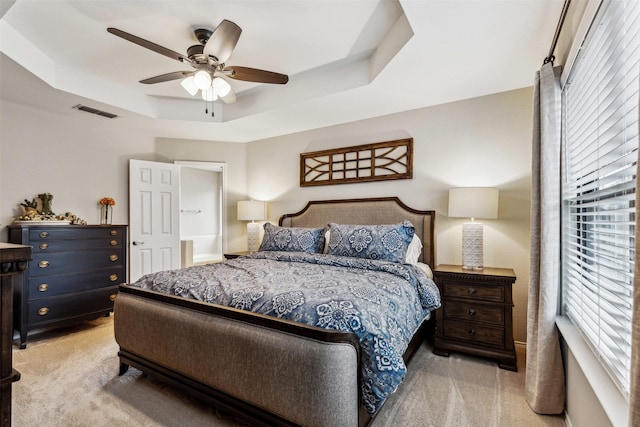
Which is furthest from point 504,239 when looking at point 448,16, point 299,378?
point 299,378

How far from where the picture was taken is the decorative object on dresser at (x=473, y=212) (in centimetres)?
276

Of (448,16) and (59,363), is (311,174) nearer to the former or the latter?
(448,16)

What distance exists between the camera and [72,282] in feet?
10.5

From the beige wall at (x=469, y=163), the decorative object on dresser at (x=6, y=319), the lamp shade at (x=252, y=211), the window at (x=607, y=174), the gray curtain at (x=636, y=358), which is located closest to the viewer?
the gray curtain at (x=636, y=358)

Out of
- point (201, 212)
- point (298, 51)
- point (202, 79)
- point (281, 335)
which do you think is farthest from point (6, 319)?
point (201, 212)

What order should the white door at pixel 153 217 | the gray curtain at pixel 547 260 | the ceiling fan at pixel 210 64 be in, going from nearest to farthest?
the gray curtain at pixel 547 260
the ceiling fan at pixel 210 64
the white door at pixel 153 217

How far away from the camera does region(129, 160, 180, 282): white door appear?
4141 millimetres

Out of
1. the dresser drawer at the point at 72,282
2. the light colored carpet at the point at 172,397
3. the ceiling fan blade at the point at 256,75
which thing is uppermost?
the ceiling fan blade at the point at 256,75

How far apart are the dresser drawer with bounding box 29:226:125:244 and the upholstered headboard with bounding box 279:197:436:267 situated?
1.97 metres

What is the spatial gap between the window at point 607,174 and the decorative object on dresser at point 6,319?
1.91 meters

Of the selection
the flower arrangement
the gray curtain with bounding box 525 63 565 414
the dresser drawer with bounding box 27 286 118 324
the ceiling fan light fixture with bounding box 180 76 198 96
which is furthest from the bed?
the flower arrangement

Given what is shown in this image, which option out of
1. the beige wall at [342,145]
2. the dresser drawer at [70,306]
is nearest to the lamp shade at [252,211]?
the beige wall at [342,145]

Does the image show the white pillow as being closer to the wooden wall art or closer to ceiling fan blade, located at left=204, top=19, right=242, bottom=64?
the wooden wall art

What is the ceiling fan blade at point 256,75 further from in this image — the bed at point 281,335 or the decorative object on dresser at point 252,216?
the decorative object on dresser at point 252,216
